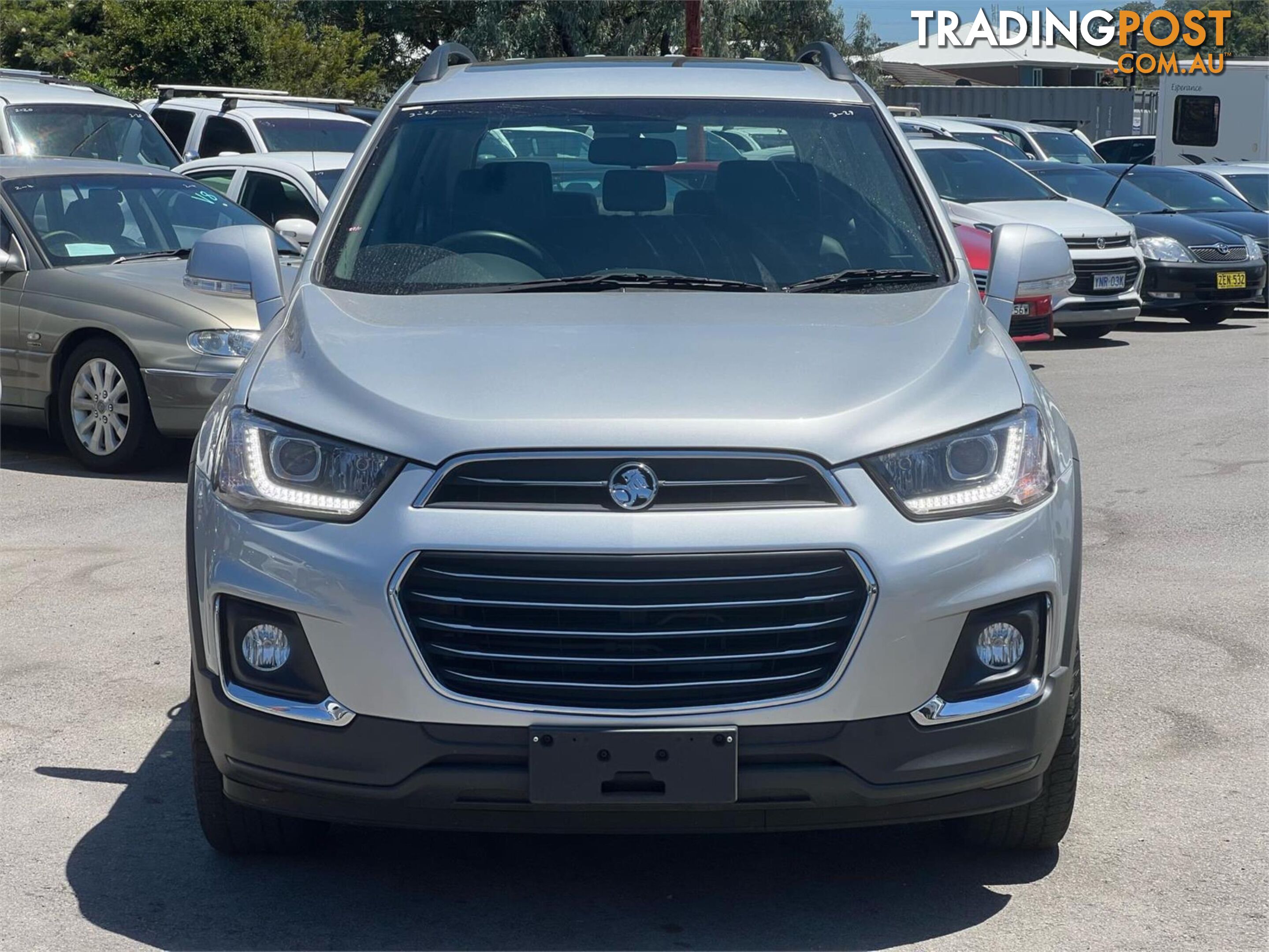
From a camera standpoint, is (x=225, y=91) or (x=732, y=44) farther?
(x=732, y=44)

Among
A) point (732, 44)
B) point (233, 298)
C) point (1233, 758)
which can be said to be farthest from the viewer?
point (732, 44)

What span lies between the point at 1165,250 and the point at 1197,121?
13.5 m

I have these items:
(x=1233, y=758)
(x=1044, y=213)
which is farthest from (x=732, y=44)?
(x=1233, y=758)

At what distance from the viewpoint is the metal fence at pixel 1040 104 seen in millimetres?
45000

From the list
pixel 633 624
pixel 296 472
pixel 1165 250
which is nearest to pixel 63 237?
pixel 296 472

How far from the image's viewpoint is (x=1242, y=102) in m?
28.1

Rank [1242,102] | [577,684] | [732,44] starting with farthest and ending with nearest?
1. [732,44]
2. [1242,102]
3. [577,684]

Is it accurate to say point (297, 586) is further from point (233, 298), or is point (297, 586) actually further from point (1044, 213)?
point (1044, 213)

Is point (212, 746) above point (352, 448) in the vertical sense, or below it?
below

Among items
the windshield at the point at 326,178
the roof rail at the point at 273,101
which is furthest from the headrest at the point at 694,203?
the roof rail at the point at 273,101

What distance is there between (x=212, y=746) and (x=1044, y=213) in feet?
41.5

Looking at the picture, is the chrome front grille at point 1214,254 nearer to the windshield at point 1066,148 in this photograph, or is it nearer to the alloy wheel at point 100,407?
the windshield at point 1066,148

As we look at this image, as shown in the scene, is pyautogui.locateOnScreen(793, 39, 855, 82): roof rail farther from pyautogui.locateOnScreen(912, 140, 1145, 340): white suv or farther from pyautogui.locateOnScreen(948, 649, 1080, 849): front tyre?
pyautogui.locateOnScreen(912, 140, 1145, 340): white suv

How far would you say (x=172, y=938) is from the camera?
3572mm
